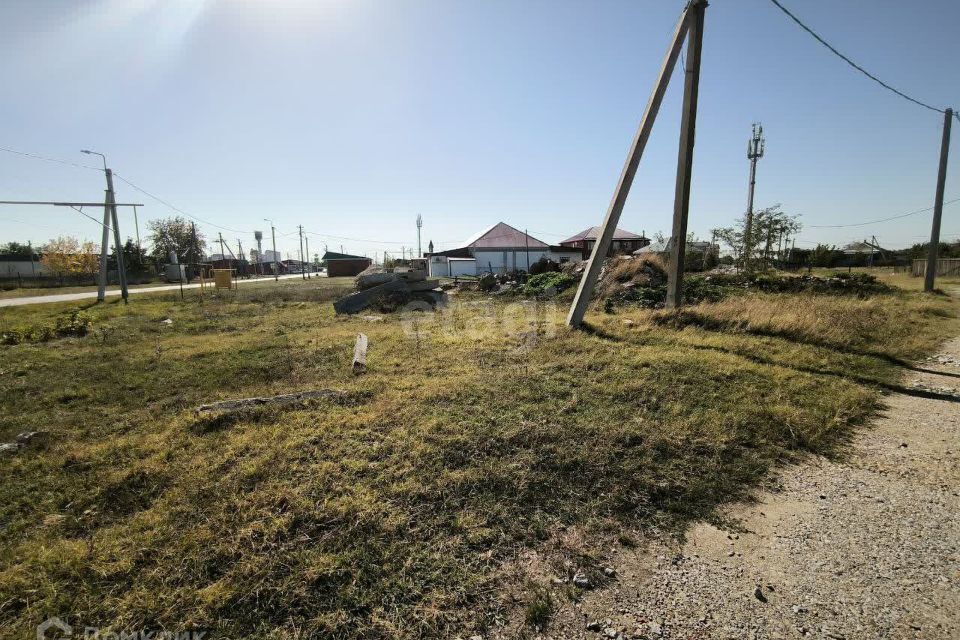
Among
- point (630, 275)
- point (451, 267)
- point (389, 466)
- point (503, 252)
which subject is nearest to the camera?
point (389, 466)

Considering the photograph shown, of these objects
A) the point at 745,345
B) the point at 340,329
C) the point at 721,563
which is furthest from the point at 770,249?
the point at 721,563

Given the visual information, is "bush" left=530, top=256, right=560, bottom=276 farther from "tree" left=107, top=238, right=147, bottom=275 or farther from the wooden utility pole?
"tree" left=107, top=238, right=147, bottom=275

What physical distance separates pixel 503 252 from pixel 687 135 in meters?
30.4

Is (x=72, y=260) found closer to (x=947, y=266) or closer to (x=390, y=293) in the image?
(x=390, y=293)

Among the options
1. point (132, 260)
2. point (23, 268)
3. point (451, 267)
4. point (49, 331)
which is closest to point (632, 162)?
point (49, 331)

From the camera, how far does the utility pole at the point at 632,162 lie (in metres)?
8.16

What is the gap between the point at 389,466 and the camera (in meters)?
3.60

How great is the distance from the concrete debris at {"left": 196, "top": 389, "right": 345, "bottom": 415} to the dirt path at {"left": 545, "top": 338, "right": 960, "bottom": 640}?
13.5ft

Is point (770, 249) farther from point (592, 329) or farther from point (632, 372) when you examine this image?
point (632, 372)

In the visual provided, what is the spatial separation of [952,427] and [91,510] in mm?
8196

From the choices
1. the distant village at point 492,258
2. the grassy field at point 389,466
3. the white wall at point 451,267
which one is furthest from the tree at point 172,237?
the grassy field at point 389,466

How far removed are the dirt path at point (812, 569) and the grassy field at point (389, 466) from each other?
240mm

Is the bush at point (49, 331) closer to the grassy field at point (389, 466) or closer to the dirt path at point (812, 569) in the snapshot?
the grassy field at point (389, 466)

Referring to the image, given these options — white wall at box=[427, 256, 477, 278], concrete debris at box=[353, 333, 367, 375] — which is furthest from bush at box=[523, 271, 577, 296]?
white wall at box=[427, 256, 477, 278]
